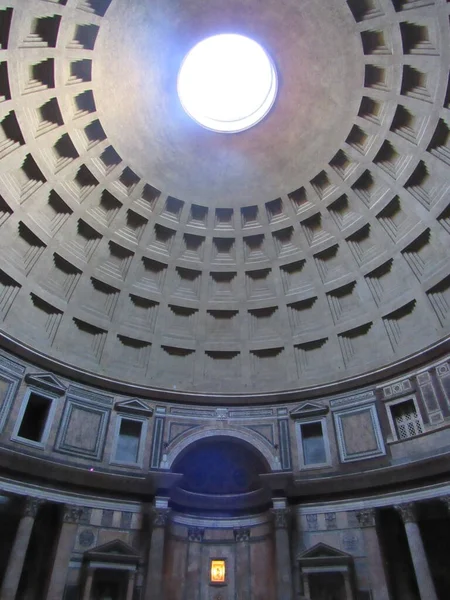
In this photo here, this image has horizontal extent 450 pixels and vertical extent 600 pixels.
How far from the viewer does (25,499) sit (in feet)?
61.1

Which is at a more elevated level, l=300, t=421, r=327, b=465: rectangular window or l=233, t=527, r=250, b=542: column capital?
l=300, t=421, r=327, b=465: rectangular window

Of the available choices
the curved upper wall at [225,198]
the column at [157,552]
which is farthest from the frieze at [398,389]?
the column at [157,552]

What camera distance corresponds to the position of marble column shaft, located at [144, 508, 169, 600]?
18625 millimetres

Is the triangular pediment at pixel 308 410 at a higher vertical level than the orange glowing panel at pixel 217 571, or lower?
higher

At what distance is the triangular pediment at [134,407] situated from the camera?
23.2 m

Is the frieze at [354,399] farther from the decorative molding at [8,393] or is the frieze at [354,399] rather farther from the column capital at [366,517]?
the decorative molding at [8,393]

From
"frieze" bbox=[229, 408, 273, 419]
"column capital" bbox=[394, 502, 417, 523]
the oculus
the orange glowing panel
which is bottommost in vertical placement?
the orange glowing panel

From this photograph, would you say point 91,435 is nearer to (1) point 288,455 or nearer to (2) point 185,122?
(1) point 288,455

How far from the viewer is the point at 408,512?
1838cm

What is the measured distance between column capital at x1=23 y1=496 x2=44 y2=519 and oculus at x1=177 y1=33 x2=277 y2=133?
65.0ft

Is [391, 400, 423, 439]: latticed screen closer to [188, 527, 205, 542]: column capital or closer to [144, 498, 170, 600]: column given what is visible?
[188, 527, 205, 542]: column capital

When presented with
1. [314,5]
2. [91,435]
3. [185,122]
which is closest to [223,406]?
[91,435]

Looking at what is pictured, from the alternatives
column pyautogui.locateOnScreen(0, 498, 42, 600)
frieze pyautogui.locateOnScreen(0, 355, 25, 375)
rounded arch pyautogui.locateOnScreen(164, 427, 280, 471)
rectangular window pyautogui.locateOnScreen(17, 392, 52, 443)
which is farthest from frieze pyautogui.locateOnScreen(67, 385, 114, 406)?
column pyautogui.locateOnScreen(0, 498, 42, 600)

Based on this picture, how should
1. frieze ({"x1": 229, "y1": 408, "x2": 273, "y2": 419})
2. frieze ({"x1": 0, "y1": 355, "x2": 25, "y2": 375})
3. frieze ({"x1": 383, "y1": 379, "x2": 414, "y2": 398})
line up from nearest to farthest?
frieze ({"x1": 0, "y1": 355, "x2": 25, "y2": 375}) → frieze ({"x1": 383, "y1": 379, "x2": 414, "y2": 398}) → frieze ({"x1": 229, "y1": 408, "x2": 273, "y2": 419})
